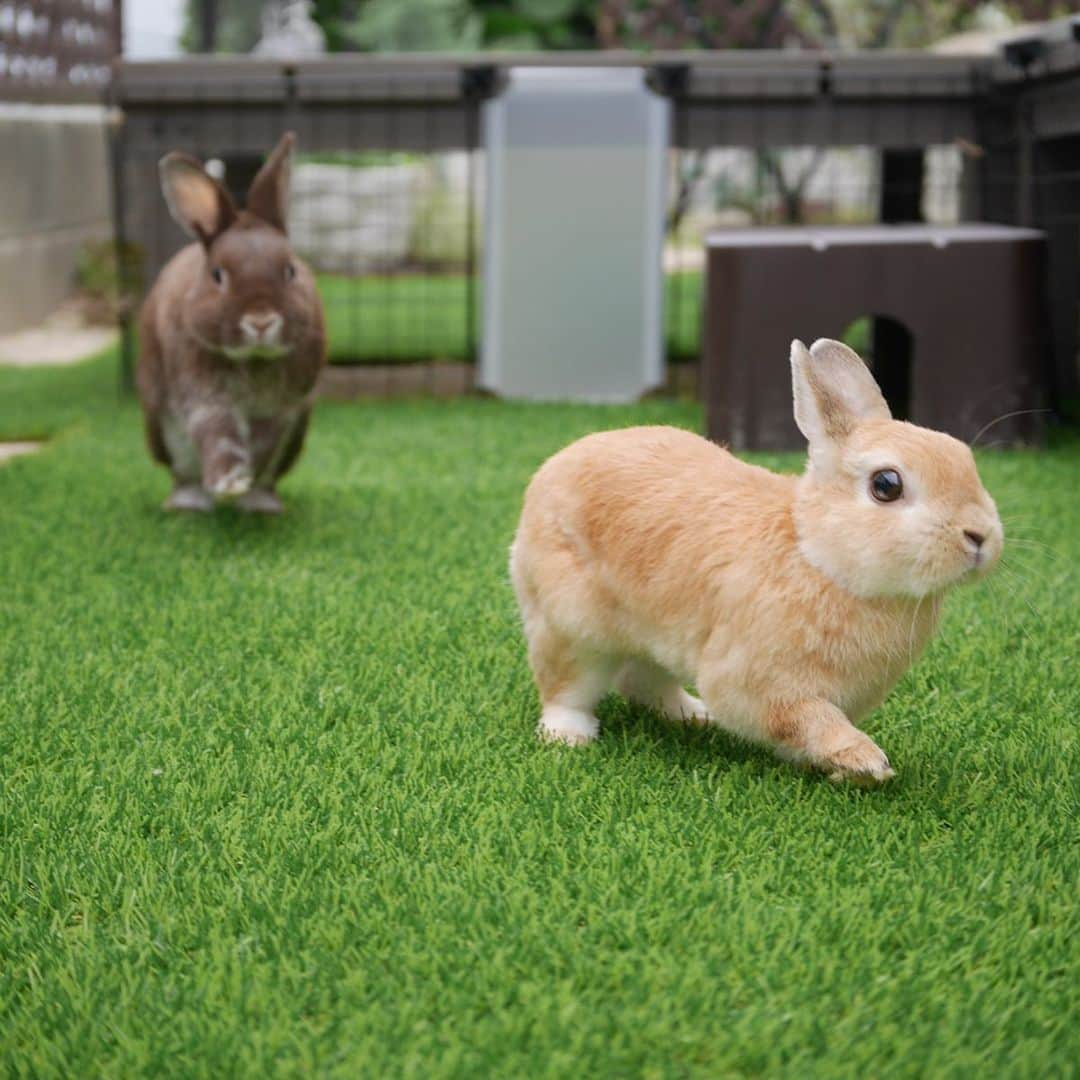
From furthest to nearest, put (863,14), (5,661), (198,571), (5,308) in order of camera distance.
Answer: (863,14) → (5,308) → (198,571) → (5,661)

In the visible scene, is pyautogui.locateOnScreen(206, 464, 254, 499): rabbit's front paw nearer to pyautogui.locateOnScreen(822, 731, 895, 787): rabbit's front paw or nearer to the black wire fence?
pyautogui.locateOnScreen(822, 731, 895, 787): rabbit's front paw

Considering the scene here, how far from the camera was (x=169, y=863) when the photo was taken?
7.36ft

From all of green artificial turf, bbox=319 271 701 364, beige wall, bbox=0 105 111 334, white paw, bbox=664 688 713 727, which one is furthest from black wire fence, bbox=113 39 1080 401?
white paw, bbox=664 688 713 727

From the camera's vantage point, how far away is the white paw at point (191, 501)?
15.7 feet

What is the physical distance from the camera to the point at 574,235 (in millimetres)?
6996

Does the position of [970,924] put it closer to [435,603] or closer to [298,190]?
[435,603]

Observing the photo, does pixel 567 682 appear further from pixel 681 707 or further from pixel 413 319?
pixel 413 319

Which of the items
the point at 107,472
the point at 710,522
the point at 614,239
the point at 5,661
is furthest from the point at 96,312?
the point at 710,522

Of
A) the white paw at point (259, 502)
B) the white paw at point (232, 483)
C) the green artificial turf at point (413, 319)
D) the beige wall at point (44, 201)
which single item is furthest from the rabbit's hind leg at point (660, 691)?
the beige wall at point (44, 201)

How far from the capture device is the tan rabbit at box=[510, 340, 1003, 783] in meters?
2.29

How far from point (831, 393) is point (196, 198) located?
8.36 feet

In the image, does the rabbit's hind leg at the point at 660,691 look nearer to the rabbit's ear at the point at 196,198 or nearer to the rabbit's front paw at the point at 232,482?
the rabbit's front paw at the point at 232,482

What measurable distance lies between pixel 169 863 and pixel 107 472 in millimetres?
3366

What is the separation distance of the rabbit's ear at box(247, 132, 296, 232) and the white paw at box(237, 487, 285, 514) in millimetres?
789
